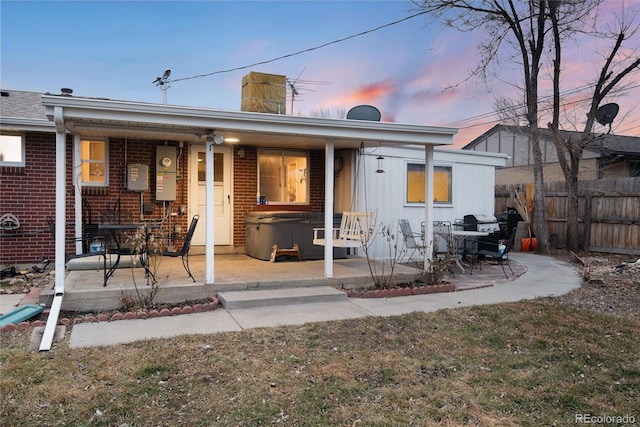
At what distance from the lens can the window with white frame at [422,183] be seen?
34.3 ft

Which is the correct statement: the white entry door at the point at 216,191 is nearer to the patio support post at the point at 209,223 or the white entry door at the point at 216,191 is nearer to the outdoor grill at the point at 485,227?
the patio support post at the point at 209,223

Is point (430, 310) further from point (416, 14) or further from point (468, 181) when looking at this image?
point (416, 14)

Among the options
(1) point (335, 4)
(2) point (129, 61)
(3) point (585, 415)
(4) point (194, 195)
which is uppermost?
(1) point (335, 4)

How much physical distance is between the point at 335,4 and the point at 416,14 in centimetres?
249

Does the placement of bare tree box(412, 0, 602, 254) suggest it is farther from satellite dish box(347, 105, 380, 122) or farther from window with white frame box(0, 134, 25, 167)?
window with white frame box(0, 134, 25, 167)

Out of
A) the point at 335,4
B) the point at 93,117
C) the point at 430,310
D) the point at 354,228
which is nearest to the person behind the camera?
the point at 93,117

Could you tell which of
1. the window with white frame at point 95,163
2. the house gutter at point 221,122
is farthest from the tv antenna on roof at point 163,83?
the house gutter at point 221,122

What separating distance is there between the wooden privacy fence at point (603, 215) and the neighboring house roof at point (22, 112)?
13456 mm

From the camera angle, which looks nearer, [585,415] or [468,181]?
[585,415]

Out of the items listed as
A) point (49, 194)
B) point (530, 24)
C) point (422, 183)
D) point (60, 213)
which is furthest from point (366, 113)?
point (530, 24)

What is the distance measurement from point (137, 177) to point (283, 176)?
10.0ft

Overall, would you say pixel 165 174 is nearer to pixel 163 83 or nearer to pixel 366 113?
pixel 163 83

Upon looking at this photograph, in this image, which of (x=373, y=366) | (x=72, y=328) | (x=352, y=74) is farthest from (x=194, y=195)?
(x=352, y=74)

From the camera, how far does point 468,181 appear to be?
11.2m
